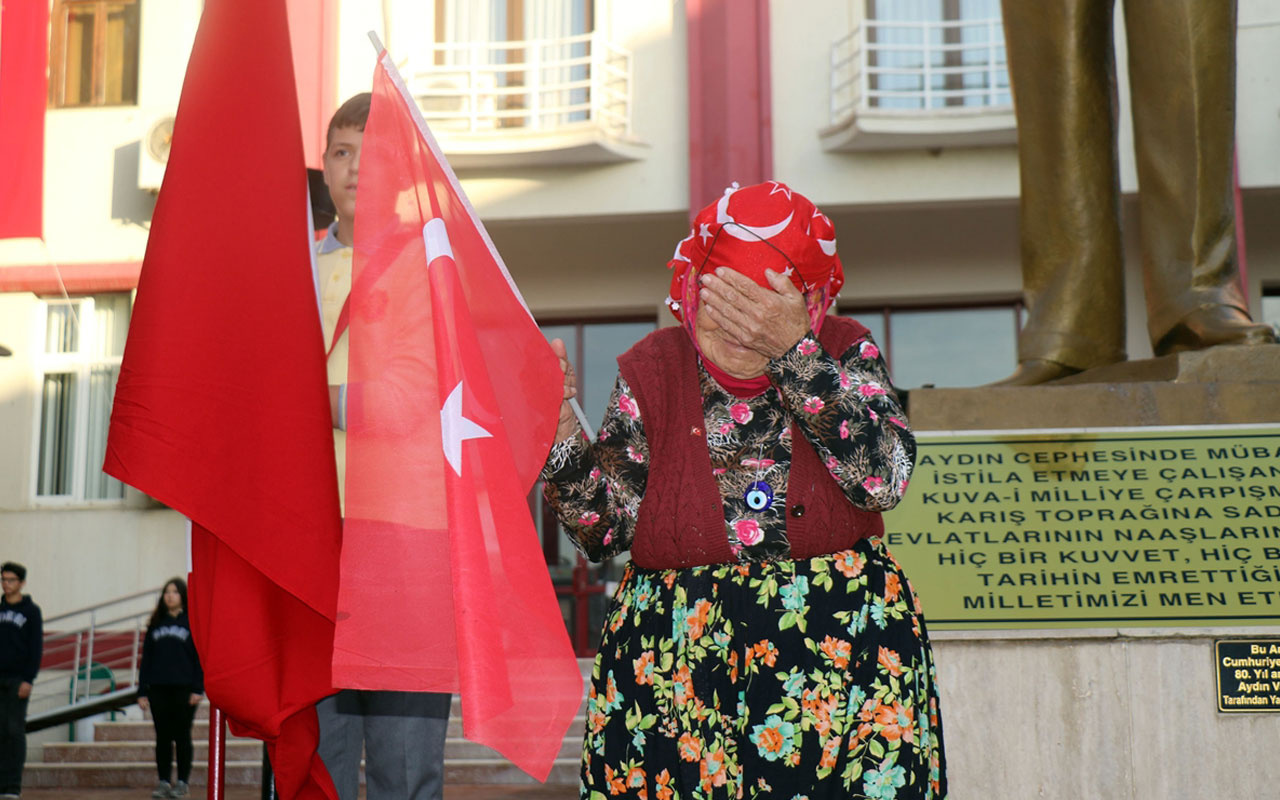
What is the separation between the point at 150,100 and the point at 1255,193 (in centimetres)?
986

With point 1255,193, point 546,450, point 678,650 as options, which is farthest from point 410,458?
point 1255,193

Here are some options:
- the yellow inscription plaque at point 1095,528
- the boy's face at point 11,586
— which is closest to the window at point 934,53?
the boy's face at point 11,586

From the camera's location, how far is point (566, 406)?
210 cm

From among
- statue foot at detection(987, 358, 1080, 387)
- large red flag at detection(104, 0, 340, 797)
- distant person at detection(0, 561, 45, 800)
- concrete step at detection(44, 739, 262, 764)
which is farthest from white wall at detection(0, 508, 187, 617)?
large red flag at detection(104, 0, 340, 797)

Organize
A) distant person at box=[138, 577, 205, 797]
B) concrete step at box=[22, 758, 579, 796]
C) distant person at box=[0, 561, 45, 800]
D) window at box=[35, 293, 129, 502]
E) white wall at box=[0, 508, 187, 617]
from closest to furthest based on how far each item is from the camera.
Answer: concrete step at box=[22, 758, 579, 796] < distant person at box=[138, 577, 205, 797] < distant person at box=[0, 561, 45, 800] < white wall at box=[0, 508, 187, 617] < window at box=[35, 293, 129, 502]

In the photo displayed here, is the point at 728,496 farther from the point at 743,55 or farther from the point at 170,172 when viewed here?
the point at 743,55

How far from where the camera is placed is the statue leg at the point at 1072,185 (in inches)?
150

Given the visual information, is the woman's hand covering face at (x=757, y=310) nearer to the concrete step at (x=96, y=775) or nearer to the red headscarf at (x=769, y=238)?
the red headscarf at (x=769, y=238)

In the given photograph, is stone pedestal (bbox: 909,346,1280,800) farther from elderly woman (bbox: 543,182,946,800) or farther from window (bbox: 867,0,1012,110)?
window (bbox: 867,0,1012,110)

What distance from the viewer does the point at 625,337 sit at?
1252 cm

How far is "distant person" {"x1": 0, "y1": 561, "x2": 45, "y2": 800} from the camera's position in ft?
26.5

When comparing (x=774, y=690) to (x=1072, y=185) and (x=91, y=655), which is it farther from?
(x=91, y=655)

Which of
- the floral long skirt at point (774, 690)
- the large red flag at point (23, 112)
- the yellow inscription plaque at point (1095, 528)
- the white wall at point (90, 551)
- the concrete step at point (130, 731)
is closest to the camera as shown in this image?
the floral long skirt at point (774, 690)

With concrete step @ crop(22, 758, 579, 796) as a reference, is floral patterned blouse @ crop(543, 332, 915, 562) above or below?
above
